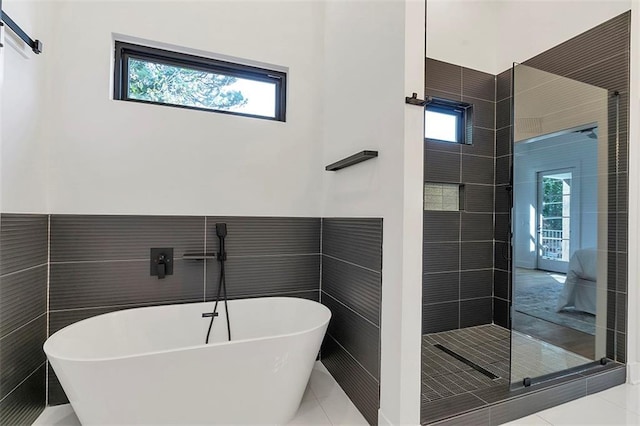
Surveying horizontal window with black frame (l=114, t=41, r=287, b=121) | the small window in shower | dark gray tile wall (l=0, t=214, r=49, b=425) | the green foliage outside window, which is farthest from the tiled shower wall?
dark gray tile wall (l=0, t=214, r=49, b=425)

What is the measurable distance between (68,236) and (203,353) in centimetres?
117

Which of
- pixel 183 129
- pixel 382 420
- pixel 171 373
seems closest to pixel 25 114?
pixel 183 129

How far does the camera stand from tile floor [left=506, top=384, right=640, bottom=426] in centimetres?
159

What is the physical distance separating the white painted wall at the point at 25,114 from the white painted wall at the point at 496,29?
2.81 m

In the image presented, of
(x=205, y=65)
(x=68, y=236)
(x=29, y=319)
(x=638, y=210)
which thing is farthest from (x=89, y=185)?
(x=638, y=210)

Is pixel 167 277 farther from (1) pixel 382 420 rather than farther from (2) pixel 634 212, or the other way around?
(2) pixel 634 212

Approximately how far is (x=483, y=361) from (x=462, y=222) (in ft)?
3.87

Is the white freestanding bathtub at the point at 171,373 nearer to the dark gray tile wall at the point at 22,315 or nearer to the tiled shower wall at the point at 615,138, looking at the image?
the dark gray tile wall at the point at 22,315

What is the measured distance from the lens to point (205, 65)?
2.15 m

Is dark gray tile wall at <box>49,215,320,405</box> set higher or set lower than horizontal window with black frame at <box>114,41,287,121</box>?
lower

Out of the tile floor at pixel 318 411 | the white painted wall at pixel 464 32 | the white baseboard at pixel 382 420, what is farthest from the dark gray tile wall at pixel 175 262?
the white painted wall at pixel 464 32

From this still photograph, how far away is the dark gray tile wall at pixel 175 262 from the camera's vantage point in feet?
5.77

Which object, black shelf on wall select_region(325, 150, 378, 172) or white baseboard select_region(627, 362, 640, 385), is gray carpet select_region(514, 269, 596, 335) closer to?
white baseboard select_region(627, 362, 640, 385)

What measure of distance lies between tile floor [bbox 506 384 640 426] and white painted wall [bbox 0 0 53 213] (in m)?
2.74
